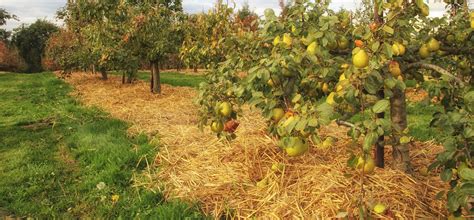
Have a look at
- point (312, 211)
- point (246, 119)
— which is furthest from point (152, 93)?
point (312, 211)

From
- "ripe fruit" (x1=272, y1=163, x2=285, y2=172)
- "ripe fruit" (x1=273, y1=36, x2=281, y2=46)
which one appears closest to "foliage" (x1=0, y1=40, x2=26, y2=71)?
"ripe fruit" (x1=272, y1=163, x2=285, y2=172)

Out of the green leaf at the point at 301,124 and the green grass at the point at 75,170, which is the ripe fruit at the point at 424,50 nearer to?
the green leaf at the point at 301,124

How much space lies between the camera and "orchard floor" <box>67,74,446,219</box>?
3.94m

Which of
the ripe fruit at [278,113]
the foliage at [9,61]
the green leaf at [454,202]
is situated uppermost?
the ripe fruit at [278,113]

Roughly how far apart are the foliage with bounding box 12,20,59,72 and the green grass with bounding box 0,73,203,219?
136 ft

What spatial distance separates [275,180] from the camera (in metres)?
4.61

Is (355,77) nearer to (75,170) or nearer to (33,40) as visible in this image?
(75,170)

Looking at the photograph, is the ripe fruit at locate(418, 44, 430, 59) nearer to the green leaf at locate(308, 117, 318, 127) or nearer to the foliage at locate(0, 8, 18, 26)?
the green leaf at locate(308, 117, 318, 127)

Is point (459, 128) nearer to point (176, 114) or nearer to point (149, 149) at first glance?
point (149, 149)

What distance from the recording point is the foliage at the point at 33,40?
4753 centimetres

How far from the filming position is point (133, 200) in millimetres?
4898

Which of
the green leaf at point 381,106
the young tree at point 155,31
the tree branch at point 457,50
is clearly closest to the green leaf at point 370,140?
the green leaf at point 381,106

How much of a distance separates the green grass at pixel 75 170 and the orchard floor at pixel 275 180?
1.21 ft

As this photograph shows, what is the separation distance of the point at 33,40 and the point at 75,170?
158 ft
